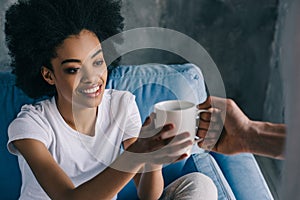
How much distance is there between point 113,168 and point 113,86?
0.67 m

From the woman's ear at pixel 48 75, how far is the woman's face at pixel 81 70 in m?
0.02

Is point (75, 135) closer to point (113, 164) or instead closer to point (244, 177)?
point (113, 164)

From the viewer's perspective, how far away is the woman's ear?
1250 mm

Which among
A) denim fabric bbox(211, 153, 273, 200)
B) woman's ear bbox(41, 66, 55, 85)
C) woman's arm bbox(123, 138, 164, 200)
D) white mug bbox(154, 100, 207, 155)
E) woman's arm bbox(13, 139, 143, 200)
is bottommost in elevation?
denim fabric bbox(211, 153, 273, 200)

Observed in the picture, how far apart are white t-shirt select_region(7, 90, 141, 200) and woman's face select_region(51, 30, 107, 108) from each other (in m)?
0.09

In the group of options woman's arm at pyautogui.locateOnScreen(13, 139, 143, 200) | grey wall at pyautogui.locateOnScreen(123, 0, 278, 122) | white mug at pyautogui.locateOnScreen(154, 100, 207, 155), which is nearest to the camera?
white mug at pyautogui.locateOnScreen(154, 100, 207, 155)

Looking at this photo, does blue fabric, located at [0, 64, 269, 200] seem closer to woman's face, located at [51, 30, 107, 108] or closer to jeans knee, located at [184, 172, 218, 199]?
jeans knee, located at [184, 172, 218, 199]

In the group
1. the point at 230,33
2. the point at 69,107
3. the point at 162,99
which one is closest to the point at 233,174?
the point at 162,99

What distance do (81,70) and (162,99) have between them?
0.48 metres

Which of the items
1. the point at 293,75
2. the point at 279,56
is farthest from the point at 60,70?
the point at 279,56

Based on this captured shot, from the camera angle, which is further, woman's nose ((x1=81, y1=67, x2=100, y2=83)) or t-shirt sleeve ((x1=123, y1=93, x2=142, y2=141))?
t-shirt sleeve ((x1=123, y1=93, x2=142, y2=141))

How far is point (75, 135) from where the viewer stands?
1289mm

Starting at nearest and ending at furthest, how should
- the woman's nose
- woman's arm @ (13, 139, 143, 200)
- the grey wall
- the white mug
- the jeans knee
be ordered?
the white mug → woman's arm @ (13, 139, 143, 200) → the woman's nose → the jeans knee → the grey wall

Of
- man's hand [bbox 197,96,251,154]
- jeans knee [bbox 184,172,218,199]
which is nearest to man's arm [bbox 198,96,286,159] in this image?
man's hand [bbox 197,96,251,154]
